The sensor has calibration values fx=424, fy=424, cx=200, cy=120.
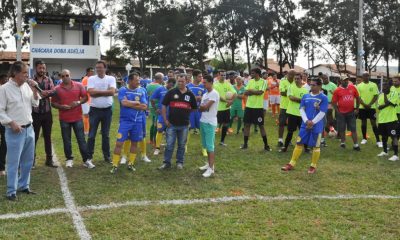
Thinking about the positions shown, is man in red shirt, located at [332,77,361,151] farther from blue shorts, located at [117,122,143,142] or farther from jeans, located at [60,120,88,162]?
jeans, located at [60,120,88,162]

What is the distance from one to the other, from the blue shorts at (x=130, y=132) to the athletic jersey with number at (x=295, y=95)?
402 centimetres

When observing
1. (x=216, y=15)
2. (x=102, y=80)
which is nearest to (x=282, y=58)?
(x=216, y=15)

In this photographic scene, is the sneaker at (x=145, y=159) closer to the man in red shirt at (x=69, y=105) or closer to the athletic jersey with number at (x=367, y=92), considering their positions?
the man in red shirt at (x=69, y=105)

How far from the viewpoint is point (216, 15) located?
44.4 meters

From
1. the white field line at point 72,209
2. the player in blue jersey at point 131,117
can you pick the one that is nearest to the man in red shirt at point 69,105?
the white field line at point 72,209

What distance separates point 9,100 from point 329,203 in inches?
190

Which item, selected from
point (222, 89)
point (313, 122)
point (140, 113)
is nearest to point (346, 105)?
point (222, 89)

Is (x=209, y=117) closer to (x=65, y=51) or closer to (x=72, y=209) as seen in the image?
(x=72, y=209)

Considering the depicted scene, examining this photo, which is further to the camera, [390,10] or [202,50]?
[202,50]

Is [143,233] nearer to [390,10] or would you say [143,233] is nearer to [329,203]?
[329,203]

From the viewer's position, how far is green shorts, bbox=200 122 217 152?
785 centimetres

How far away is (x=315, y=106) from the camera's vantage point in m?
8.30

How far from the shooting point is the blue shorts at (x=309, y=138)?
26.8 ft

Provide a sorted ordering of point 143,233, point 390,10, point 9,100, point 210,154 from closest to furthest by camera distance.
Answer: point 143,233 → point 9,100 → point 210,154 → point 390,10
